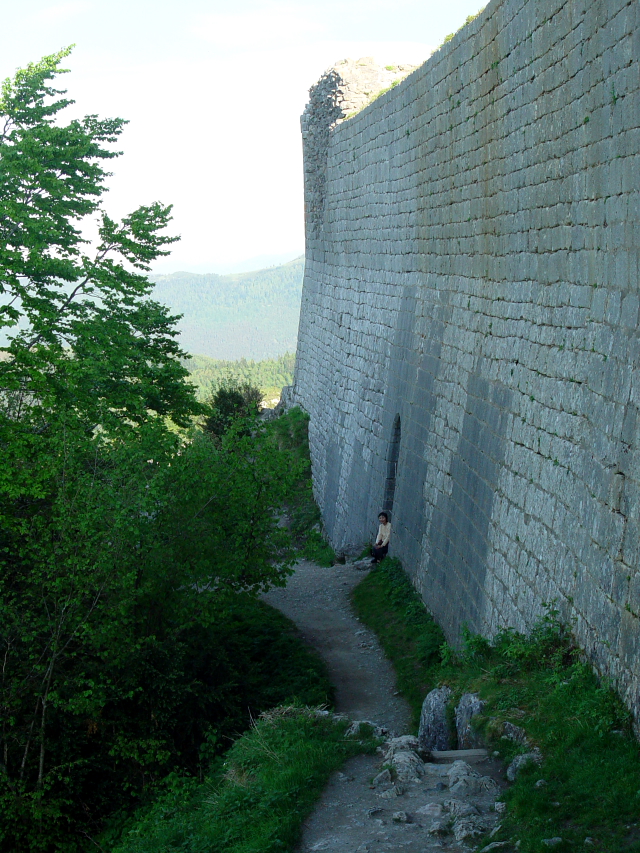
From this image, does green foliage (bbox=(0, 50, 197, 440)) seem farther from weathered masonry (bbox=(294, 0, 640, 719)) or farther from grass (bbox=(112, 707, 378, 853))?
grass (bbox=(112, 707, 378, 853))

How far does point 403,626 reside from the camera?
11297 millimetres

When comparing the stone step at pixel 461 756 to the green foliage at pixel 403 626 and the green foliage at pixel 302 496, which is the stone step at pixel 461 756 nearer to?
the green foliage at pixel 403 626

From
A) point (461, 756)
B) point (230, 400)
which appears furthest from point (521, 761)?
point (230, 400)

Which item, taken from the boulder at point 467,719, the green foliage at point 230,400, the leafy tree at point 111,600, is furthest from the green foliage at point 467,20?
the green foliage at point 230,400

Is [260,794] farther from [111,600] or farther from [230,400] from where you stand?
[230,400]

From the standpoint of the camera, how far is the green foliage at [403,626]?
31.6ft

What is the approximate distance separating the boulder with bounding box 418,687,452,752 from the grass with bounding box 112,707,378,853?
22.5 inches

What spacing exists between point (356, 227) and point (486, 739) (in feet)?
40.2

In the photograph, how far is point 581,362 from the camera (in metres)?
6.75

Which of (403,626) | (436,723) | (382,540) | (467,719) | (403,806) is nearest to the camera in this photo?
(403,806)

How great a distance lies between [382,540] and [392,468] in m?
1.12

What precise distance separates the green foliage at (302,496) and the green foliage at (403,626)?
11.3 feet

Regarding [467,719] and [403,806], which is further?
[467,719]

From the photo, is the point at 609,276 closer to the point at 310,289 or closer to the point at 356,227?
the point at 356,227
